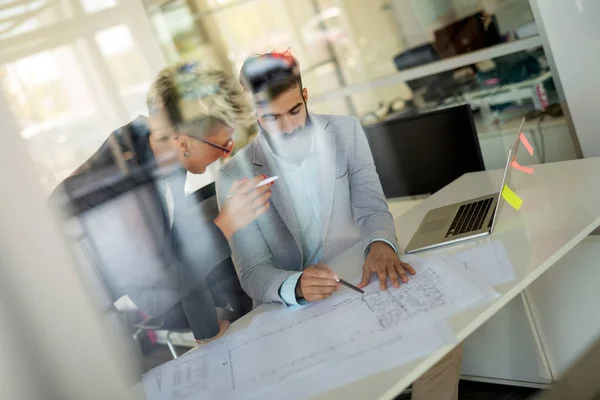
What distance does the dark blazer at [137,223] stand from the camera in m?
1.74

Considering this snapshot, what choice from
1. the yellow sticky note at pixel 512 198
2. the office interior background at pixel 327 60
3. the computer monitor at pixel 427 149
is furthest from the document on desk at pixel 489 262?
the office interior background at pixel 327 60

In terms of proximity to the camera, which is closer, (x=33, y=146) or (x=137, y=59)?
(x=33, y=146)

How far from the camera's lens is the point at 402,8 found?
102 inches

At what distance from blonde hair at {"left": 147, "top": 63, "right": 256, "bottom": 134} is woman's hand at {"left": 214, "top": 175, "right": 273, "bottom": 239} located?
0.57 feet

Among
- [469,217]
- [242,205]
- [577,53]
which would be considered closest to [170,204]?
[242,205]

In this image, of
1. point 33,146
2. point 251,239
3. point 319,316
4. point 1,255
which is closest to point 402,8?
point 251,239

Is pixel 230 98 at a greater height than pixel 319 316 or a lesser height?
greater

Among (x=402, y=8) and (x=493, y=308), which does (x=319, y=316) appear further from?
(x=402, y=8)

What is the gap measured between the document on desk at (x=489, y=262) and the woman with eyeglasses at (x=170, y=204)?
583mm

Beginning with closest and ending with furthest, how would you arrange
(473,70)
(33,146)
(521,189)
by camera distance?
(33,146), (521,189), (473,70)

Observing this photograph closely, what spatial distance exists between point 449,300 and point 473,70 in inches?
50.2

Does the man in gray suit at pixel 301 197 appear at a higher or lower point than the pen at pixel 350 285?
higher

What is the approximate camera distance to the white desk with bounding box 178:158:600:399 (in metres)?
1.46

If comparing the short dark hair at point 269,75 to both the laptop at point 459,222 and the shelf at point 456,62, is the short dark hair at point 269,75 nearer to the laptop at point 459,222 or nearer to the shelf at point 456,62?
the shelf at point 456,62
